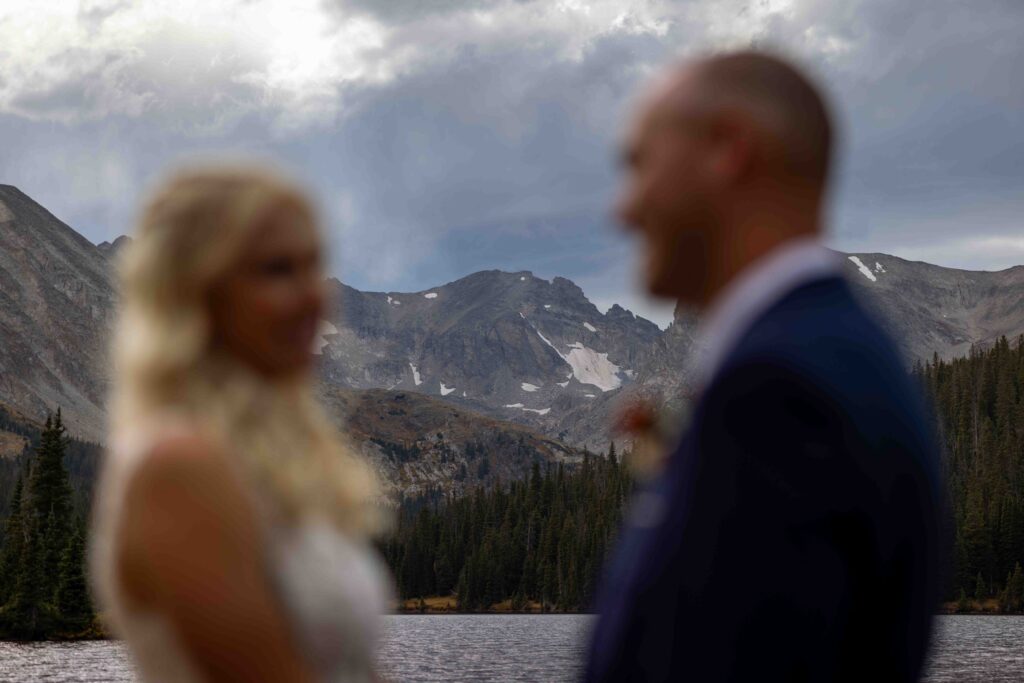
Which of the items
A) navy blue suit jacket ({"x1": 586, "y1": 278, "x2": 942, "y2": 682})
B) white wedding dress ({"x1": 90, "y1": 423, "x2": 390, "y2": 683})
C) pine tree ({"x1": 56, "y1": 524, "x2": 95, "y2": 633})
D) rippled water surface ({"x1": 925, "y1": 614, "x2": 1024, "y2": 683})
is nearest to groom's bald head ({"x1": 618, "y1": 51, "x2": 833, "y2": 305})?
navy blue suit jacket ({"x1": 586, "y1": 278, "x2": 942, "y2": 682})

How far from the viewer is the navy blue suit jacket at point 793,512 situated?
2.63m

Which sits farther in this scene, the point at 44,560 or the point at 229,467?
the point at 44,560

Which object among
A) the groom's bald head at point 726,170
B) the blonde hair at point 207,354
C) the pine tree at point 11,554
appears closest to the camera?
the groom's bald head at point 726,170

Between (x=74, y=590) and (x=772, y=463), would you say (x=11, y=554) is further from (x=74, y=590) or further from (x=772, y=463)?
(x=772, y=463)

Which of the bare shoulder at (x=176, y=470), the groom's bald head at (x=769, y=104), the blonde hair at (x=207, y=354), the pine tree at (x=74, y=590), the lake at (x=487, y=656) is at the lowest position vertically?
the lake at (x=487, y=656)

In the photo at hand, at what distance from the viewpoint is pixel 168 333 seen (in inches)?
127

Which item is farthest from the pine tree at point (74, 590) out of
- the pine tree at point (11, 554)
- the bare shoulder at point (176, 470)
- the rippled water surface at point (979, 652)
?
the bare shoulder at point (176, 470)

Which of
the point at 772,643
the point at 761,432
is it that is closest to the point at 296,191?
the point at 761,432

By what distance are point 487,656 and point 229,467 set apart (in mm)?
103807

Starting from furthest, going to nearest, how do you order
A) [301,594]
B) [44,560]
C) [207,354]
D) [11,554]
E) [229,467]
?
[44,560] < [11,554] < [207,354] < [301,594] < [229,467]

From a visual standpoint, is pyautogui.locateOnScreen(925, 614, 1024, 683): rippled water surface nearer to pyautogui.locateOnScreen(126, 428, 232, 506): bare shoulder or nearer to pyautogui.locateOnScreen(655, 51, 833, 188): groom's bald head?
pyautogui.locateOnScreen(655, 51, 833, 188): groom's bald head

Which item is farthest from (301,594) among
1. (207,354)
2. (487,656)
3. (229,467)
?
(487,656)

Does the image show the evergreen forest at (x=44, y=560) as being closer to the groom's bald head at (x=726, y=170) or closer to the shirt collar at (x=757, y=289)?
the groom's bald head at (x=726, y=170)

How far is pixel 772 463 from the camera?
262cm
